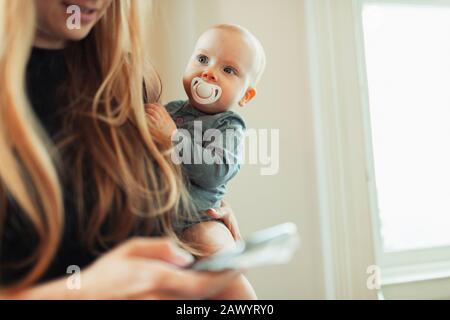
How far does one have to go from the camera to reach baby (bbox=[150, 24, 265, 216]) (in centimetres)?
67

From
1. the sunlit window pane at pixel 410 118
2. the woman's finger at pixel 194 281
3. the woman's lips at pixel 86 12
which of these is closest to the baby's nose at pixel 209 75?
the woman's lips at pixel 86 12

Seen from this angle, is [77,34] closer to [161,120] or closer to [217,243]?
[161,120]

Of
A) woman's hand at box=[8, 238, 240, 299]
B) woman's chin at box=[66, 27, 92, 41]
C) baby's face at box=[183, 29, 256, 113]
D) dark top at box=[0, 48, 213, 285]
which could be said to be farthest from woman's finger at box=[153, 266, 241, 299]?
woman's chin at box=[66, 27, 92, 41]

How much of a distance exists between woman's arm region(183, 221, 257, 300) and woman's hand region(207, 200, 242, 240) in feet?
0.05

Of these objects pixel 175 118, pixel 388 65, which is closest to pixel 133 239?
pixel 175 118

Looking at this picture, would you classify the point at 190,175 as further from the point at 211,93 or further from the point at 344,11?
the point at 344,11

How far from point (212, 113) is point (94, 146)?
0.63 ft

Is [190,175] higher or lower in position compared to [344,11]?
lower

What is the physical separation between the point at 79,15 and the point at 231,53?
0.76 ft

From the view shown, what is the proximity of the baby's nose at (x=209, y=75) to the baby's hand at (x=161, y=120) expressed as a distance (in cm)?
8

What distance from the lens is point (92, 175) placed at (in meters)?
0.61

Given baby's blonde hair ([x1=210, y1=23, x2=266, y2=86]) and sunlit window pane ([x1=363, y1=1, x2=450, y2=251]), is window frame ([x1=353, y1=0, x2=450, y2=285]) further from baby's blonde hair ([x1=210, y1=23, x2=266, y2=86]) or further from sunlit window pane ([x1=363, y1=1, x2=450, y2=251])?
baby's blonde hair ([x1=210, y1=23, x2=266, y2=86])

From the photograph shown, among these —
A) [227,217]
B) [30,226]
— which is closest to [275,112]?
[227,217]

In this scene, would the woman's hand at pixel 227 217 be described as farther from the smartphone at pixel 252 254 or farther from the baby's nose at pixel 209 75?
the baby's nose at pixel 209 75
